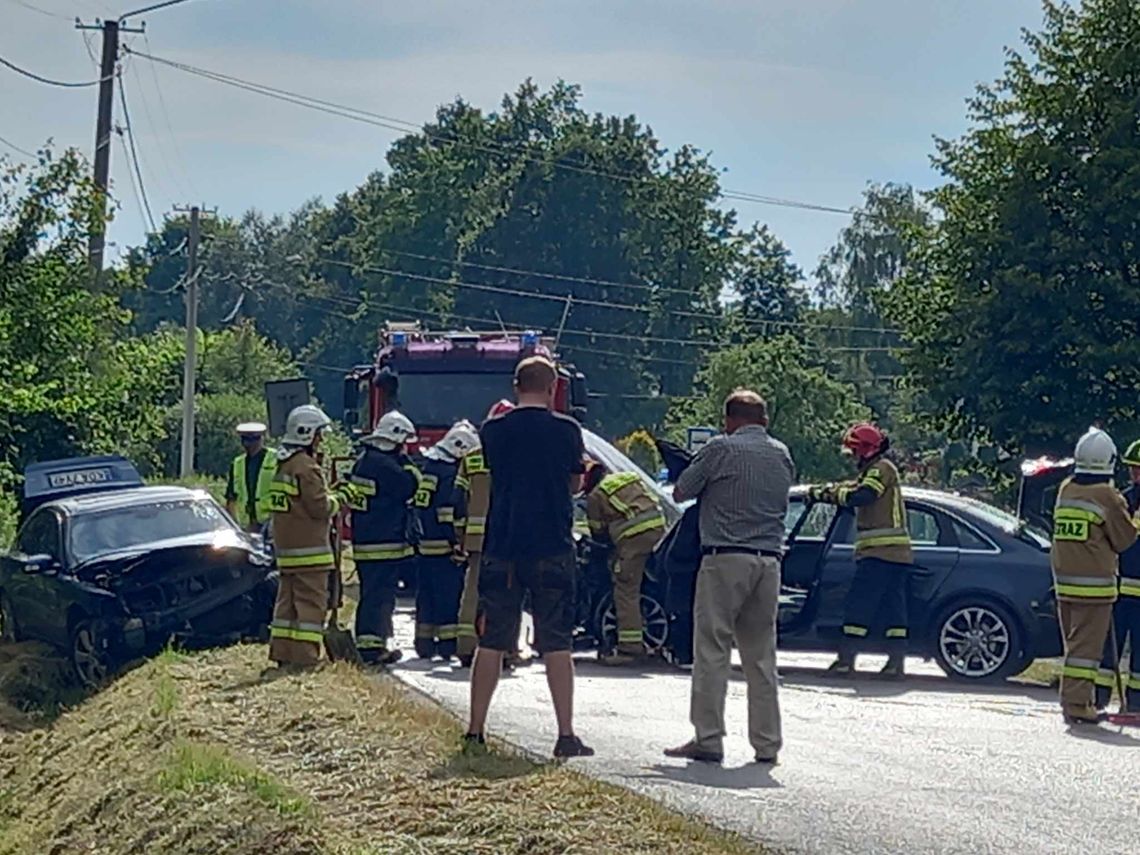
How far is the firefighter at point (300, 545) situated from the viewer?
39.6 ft

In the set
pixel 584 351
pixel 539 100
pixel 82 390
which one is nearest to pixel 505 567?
pixel 82 390

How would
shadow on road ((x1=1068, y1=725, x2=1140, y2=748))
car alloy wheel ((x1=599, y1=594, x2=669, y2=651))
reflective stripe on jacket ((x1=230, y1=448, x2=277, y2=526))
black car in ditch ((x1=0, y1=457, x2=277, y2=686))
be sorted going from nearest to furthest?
shadow on road ((x1=1068, y1=725, x2=1140, y2=748)) → black car in ditch ((x1=0, y1=457, x2=277, y2=686)) → car alloy wheel ((x1=599, y1=594, x2=669, y2=651)) → reflective stripe on jacket ((x1=230, y1=448, x2=277, y2=526))

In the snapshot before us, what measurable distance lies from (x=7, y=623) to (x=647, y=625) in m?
5.62

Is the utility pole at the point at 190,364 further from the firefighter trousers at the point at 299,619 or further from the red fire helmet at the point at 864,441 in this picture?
the firefighter trousers at the point at 299,619

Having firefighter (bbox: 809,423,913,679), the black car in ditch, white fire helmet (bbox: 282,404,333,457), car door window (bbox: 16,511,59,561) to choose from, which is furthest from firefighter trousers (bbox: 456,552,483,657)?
car door window (bbox: 16,511,59,561)

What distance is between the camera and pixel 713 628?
30.7 feet

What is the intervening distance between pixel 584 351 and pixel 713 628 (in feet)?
204

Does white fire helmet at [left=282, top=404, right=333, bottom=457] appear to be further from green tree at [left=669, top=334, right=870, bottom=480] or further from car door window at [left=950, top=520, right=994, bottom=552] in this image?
green tree at [left=669, top=334, right=870, bottom=480]

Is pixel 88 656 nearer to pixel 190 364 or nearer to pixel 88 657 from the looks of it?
pixel 88 657

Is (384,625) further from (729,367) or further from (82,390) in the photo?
(729,367)

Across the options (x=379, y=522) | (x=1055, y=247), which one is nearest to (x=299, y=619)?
(x=379, y=522)

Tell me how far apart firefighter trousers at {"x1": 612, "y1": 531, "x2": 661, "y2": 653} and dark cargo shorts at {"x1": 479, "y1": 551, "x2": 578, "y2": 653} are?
5.21 meters

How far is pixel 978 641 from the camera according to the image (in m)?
14.4

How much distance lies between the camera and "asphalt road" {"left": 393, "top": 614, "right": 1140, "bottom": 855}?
7945 mm
